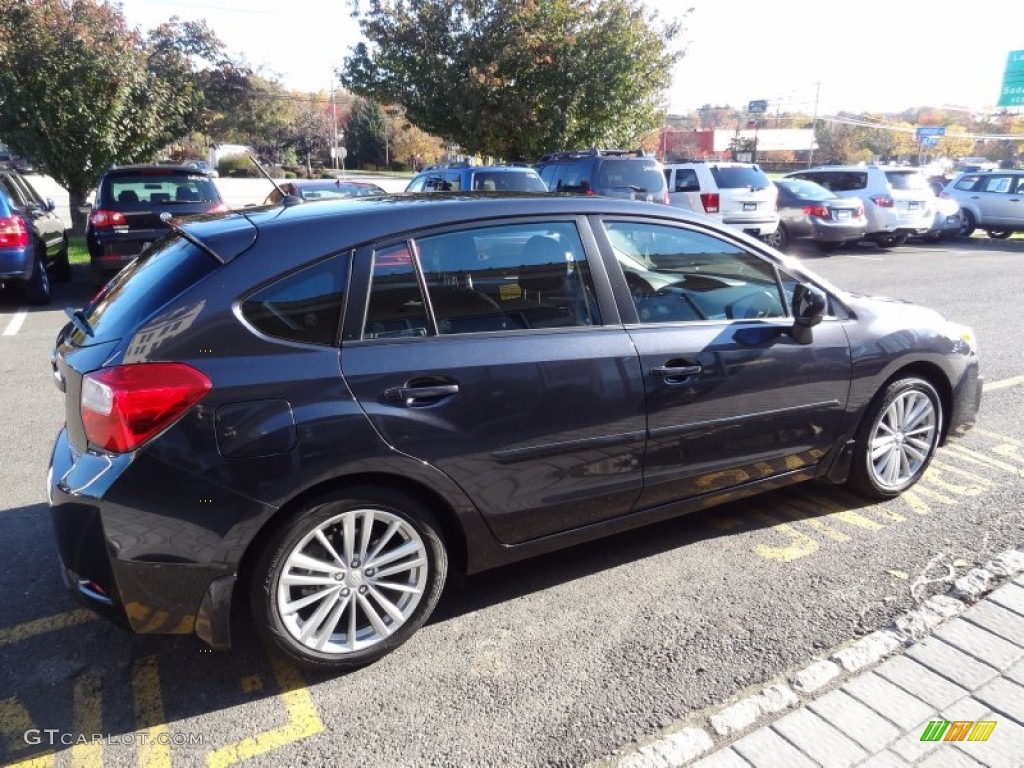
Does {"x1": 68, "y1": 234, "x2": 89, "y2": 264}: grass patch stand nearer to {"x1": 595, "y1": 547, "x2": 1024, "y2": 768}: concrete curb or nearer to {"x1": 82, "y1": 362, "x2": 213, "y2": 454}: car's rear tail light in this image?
{"x1": 82, "y1": 362, "x2": 213, "y2": 454}: car's rear tail light

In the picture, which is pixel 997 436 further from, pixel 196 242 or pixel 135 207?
pixel 135 207

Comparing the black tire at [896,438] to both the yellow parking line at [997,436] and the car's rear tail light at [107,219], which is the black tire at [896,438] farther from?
the car's rear tail light at [107,219]

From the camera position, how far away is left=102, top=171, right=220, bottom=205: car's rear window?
952 cm

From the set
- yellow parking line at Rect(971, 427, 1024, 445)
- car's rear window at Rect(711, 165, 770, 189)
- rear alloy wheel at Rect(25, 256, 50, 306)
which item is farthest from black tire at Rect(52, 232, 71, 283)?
yellow parking line at Rect(971, 427, 1024, 445)

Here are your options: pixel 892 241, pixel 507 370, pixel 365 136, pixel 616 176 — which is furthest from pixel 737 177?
pixel 365 136

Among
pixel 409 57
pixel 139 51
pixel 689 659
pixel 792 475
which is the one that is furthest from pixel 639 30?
pixel 689 659

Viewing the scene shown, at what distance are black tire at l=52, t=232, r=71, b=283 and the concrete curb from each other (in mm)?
11007

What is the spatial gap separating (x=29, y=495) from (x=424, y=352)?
8.80ft

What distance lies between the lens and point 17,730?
243 cm

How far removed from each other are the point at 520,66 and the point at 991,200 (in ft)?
38.1

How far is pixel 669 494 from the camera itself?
10.9ft

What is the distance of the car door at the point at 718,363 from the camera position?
3.19 meters

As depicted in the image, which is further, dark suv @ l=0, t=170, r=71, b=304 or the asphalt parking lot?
dark suv @ l=0, t=170, r=71, b=304

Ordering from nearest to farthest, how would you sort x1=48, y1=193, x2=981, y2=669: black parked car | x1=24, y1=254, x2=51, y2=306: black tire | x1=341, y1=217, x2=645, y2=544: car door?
x1=48, y1=193, x2=981, y2=669: black parked car < x1=341, y1=217, x2=645, y2=544: car door < x1=24, y1=254, x2=51, y2=306: black tire
